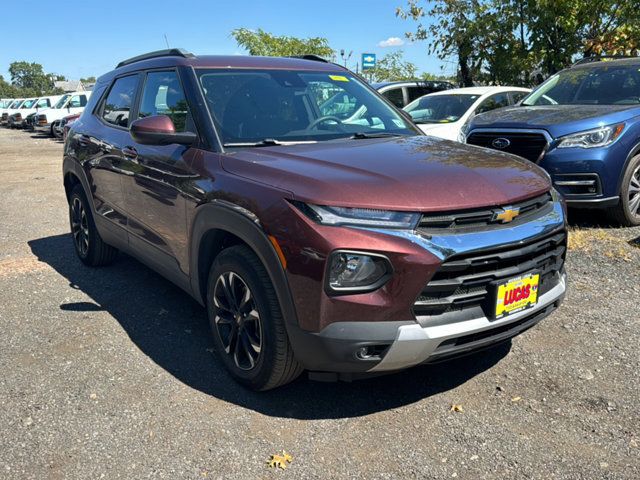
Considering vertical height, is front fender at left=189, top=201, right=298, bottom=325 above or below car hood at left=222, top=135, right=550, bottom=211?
below

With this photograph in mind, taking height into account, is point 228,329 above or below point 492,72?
below

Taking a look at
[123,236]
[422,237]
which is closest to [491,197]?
[422,237]

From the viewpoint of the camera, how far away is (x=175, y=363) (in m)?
3.68

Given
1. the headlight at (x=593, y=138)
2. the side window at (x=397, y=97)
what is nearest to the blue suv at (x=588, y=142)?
the headlight at (x=593, y=138)

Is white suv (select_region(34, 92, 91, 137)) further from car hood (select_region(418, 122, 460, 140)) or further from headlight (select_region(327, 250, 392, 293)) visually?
headlight (select_region(327, 250, 392, 293))

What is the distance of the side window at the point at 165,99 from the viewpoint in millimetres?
3721

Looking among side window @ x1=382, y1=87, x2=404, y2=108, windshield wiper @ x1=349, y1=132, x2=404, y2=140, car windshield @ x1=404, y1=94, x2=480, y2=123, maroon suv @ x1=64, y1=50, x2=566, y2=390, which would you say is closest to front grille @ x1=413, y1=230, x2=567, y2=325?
maroon suv @ x1=64, y1=50, x2=566, y2=390

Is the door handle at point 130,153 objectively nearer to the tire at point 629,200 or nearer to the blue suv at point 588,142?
the blue suv at point 588,142

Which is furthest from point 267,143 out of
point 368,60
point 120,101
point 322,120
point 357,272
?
point 368,60

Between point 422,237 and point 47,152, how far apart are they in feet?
66.1

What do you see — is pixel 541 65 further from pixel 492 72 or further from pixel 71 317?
pixel 71 317

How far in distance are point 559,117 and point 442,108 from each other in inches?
122

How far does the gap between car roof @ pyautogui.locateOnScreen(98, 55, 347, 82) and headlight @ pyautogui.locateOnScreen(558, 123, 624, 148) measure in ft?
8.84

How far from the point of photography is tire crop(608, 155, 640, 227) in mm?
6047
